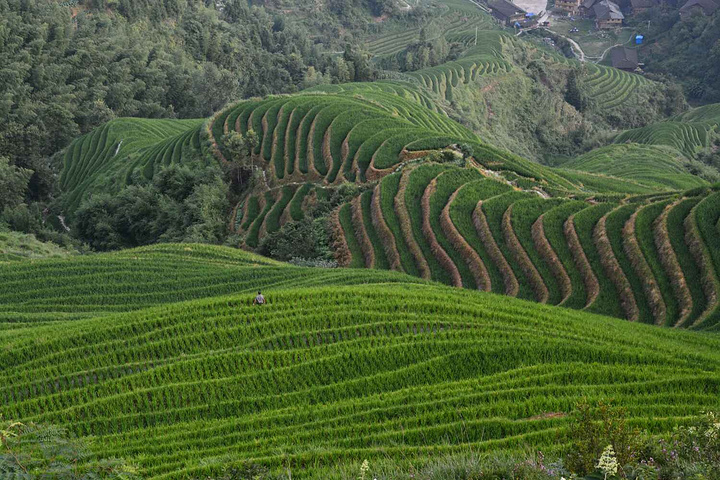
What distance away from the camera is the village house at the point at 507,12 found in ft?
287

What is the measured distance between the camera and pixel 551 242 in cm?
1702

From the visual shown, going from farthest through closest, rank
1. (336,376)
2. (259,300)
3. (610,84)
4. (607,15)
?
(607,15) < (610,84) < (259,300) < (336,376)

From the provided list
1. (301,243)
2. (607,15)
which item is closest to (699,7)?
(607,15)

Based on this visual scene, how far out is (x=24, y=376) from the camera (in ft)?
31.8

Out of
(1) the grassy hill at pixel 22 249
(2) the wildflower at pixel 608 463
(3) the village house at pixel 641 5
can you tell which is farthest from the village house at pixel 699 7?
(2) the wildflower at pixel 608 463

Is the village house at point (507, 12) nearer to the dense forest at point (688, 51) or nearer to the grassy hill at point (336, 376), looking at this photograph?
the dense forest at point (688, 51)

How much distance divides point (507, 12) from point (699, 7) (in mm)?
25814

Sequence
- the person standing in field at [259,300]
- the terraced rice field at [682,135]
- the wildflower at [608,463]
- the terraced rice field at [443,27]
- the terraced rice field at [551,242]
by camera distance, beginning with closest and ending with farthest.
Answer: the wildflower at [608,463], the person standing in field at [259,300], the terraced rice field at [551,242], the terraced rice field at [682,135], the terraced rice field at [443,27]

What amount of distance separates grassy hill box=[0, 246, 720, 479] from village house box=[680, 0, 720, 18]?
→ 77867 mm

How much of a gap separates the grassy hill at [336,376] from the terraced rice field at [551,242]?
10.2 ft

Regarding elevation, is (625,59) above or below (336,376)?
above

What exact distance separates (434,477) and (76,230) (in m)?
25.6

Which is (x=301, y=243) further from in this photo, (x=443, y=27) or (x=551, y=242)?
(x=443, y=27)

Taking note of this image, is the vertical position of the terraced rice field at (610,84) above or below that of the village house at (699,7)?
below
